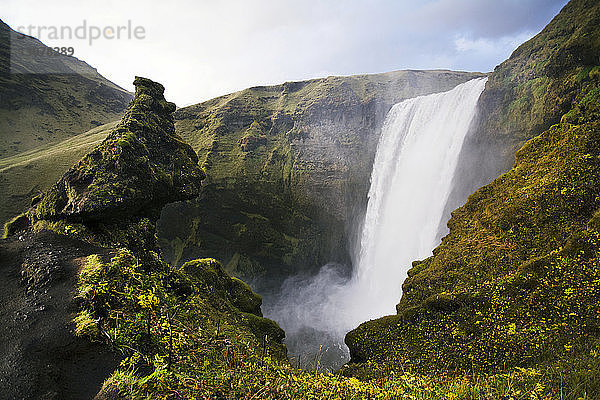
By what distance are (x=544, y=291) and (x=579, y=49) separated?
14337mm

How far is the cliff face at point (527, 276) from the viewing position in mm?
7473

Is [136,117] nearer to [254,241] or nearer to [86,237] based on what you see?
[86,237]

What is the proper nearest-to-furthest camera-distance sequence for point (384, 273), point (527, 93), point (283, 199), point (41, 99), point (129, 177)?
point (129, 177)
point (527, 93)
point (384, 273)
point (283, 199)
point (41, 99)

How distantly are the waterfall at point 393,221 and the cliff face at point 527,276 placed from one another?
416 inches

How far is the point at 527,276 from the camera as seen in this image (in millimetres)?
9016

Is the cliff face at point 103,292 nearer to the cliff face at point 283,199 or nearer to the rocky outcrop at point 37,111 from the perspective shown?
the cliff face at point 283,199

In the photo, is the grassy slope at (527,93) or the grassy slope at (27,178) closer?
the grassy slope at (527,93)

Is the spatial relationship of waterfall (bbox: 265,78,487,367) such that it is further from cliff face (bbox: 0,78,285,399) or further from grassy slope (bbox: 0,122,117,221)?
grassy slope (bbox: 0,122,117,221)

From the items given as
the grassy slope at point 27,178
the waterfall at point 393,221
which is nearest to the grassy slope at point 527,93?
the waterfall at point 393,221

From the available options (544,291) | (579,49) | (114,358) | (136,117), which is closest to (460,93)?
(579,49)

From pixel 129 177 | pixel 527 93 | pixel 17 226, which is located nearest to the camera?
pixel 129 177

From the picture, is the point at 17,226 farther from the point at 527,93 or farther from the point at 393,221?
the point at 393,221

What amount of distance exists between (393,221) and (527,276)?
874 inches

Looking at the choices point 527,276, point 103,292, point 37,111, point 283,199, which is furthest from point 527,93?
point 37,111
